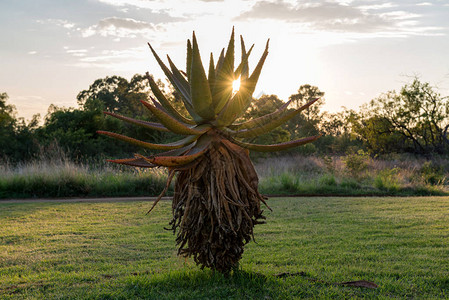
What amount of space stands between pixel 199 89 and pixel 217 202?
823 millimetres

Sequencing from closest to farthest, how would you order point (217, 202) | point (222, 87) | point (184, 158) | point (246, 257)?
1. point (184, 158)
2. point (217, 202)
3. point (222, 87)
4. point (246, 257)

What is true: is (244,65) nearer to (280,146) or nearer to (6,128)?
(280,146)

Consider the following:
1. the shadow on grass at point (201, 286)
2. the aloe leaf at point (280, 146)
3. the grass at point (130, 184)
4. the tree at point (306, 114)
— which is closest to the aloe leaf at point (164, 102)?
the aloe leaf at point (280, 146)

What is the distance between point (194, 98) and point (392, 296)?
7.83 feet

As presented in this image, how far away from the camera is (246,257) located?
5160mm

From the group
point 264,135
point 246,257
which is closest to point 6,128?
point 264,135

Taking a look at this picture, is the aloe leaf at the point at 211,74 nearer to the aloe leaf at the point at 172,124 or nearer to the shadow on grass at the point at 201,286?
the aloe leaf at the point at 172,124

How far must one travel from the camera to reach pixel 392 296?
3.60 metres

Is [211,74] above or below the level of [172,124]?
above

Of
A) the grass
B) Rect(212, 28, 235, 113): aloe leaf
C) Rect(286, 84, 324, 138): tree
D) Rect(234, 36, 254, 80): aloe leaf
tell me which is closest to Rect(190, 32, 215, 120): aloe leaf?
Rect(212, 28, 235, 113): aloe leaf

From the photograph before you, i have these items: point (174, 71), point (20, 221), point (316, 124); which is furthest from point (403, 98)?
point (174, 71)

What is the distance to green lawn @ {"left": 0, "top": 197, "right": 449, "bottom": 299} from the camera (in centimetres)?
359

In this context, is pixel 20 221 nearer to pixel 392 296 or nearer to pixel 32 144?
pixel 392 296

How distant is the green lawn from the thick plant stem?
0.42 m
